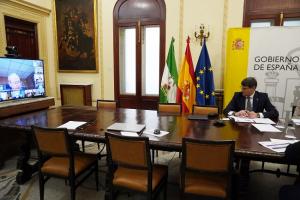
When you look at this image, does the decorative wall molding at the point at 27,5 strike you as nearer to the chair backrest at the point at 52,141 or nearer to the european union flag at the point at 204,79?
the chair backrest at the point at 52,141

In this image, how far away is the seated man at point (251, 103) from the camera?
297 centimetres

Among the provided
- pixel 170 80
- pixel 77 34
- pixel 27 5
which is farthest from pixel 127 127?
pixel 27 5

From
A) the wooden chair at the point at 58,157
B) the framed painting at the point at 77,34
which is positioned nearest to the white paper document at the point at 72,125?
the wooden chair at the point at 58,157

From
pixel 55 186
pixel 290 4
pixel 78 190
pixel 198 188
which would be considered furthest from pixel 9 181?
pixel 290 4

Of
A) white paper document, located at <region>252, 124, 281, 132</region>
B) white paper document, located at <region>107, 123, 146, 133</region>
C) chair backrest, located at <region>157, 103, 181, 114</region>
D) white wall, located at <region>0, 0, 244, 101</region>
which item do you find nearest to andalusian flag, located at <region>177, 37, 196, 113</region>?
white wall, located at <region>0, 0, 244, 101</region>

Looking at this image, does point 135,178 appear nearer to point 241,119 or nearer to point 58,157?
point 58,157

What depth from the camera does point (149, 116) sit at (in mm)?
3055

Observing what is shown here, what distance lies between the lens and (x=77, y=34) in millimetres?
5684

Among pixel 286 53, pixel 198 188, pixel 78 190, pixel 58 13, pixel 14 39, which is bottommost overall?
pixel 78 190

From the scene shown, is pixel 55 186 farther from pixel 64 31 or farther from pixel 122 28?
pixel 64 31

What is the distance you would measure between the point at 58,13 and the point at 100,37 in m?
1.26

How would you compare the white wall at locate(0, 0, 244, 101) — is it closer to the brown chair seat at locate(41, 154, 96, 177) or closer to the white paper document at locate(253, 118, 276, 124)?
the white paper document at locate(253, 118, 276, 124)

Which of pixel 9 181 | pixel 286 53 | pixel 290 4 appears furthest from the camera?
pixel 290 4

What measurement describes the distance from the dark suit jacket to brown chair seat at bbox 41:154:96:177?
1.90m
